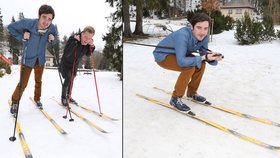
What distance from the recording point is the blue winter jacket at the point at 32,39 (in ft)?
4.40

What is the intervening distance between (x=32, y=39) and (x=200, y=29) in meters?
1.52

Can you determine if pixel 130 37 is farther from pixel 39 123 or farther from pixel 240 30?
pixel 39 123

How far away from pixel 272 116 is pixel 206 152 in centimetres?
104

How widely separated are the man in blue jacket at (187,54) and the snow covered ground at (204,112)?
204mm

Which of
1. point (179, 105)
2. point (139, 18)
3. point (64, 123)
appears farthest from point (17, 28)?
point (139, 18)

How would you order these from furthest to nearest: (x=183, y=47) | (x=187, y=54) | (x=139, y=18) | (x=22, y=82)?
(x=139, y=18)
(x=187, y=54)
(x=183, y=47)
(x=22, y=82)

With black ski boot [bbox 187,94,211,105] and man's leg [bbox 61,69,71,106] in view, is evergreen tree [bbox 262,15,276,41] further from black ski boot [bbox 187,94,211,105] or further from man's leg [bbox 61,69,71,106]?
man's leg [bbox 61,69,71,106]

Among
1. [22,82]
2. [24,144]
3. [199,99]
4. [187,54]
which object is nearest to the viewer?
[24,144]

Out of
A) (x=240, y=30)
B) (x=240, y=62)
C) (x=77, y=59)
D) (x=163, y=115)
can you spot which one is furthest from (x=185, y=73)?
(x=240, y=30)

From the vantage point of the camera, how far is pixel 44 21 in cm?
141

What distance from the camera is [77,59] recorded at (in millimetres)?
1623

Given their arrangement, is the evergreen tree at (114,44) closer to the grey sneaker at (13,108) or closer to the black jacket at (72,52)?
the black jacket at (72,52)

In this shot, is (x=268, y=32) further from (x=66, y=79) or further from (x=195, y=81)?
(x=66, y=79)

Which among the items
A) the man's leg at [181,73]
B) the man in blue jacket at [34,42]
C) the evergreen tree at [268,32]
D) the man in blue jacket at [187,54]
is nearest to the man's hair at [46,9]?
the man in blue jacket at [34,42]
